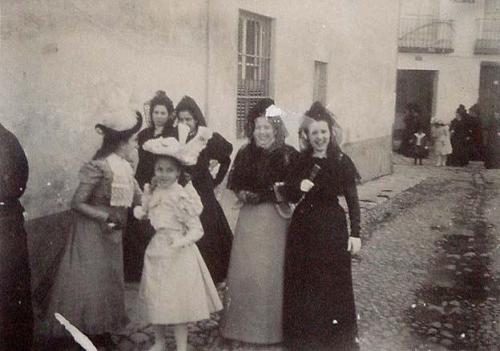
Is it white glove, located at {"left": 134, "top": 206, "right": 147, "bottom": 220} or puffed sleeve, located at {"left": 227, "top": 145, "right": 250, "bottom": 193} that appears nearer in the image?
white glove, located at {"left": 134, "top": 206, "right": 147, "bottom": 220}

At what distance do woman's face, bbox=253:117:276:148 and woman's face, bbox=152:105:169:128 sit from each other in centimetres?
95

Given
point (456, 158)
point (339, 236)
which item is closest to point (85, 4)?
point (339, 236)

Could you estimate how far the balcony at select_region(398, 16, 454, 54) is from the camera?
5898 mm

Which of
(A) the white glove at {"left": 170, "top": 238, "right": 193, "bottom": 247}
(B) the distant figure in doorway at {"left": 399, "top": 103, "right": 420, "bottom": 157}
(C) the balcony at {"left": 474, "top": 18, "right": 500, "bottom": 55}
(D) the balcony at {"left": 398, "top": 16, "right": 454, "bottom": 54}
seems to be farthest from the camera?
(B) the distant figure in doorway at {"left": 399, "top": 103, "right": 420, "bottom": 157}

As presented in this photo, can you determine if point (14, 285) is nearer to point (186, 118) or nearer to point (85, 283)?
point (85, 283)

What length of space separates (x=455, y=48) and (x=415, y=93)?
313 centimetres

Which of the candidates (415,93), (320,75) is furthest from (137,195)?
(415,93)

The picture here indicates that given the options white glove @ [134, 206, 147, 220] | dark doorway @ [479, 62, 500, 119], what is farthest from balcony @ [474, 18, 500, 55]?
white glove @ [134, 206, 147, 220]

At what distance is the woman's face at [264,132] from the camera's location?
3451 mm

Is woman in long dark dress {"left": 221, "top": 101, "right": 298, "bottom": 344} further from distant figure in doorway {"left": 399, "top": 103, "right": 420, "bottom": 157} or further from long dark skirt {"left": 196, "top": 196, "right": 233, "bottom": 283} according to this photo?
distant figure in doorway {"left": 399, "top": 103, "right": 420, "bottom": 157}

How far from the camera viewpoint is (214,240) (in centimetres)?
432

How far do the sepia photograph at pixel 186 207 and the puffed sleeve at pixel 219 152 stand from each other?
0.03 ft

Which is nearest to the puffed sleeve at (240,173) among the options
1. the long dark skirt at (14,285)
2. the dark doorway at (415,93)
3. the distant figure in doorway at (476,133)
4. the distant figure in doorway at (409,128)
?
the long dark skirt at (14,285)

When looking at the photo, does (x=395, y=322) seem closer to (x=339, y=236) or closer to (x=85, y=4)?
(x=339, y=236)
